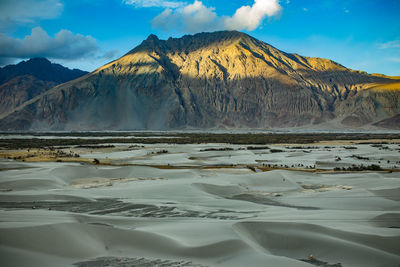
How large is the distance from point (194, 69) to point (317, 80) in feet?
169

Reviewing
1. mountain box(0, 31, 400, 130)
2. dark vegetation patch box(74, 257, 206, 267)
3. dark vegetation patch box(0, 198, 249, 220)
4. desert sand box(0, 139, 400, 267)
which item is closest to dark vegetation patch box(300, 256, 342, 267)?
desert sand box(0, 139, 400, 267)

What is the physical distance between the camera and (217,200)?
1423 centimetres

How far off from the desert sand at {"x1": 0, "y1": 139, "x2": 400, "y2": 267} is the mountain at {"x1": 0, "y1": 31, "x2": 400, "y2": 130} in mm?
110274

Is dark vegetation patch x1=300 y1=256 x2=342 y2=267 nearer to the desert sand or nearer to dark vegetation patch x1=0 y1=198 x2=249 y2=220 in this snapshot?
the desert sand

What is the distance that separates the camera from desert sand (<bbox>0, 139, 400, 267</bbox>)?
764cm

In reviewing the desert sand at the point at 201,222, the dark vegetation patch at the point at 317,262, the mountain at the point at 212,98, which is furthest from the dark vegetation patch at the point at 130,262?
the mountain at the point at 212,98

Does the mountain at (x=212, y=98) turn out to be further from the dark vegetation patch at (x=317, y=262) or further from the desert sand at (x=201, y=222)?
the dark vegetation patch at (x=317, y=262)

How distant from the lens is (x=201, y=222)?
10336 mm

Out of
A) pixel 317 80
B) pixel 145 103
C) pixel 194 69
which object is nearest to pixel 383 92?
pixel 317 80

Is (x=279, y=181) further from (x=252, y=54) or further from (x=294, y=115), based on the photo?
(x=252, y=54)

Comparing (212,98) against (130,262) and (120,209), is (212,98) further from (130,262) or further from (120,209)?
(130,262)

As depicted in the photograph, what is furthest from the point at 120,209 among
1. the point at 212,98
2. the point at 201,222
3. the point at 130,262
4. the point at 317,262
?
the point at 212,98

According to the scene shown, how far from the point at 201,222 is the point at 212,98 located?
13026cm

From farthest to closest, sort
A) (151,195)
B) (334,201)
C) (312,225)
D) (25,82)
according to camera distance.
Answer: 1. (25,82)
2. (151,195)
3. (334,201)
4. (312,225)
